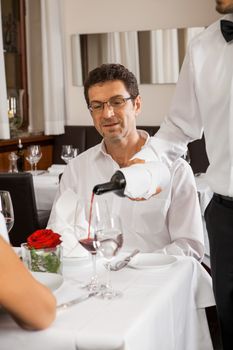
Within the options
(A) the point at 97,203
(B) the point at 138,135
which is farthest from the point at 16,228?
(A) the point at 97,203

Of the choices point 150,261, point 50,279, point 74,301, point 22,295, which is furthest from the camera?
point 150,261

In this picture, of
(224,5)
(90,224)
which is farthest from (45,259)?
(224,5)

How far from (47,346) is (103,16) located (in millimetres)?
5070

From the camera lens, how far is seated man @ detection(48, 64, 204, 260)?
2.10 m

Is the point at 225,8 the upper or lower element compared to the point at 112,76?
upper

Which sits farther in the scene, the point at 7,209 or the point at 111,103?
the point at 111,103

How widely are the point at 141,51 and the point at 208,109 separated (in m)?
4.00

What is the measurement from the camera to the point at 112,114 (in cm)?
224

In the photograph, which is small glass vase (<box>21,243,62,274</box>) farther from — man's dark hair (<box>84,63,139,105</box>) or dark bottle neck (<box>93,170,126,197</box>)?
man's dark hair (<box>84,63,139,105</box>)

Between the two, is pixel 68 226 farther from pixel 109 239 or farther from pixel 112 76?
pixel 112 76

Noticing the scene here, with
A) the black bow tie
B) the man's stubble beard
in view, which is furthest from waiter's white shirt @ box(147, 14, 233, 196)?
the man's stubble beard

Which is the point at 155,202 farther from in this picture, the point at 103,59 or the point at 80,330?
the point at 103,59

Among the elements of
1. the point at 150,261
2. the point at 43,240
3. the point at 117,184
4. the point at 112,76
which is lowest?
the point at 150,261

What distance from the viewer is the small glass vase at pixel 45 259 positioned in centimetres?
150
